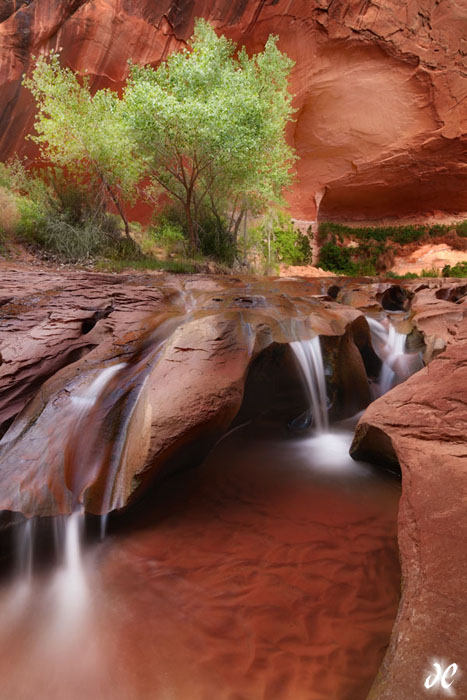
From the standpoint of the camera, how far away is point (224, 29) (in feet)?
52.4

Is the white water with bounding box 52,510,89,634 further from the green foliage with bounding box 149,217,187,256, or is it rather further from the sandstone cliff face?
the sandstone cliff face

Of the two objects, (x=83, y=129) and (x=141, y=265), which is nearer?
(x=83, y=129)

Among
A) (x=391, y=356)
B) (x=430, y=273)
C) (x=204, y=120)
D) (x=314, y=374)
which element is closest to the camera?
(x=314, y=374)

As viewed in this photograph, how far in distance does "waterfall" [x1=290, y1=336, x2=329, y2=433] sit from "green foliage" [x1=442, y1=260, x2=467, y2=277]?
19.3 metres

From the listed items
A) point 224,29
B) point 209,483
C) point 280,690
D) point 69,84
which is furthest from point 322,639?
point 224,29

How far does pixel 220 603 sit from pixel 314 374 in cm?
292

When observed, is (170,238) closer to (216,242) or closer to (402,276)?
(216,242)

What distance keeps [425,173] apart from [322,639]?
80.0 feet

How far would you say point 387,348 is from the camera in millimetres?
6055

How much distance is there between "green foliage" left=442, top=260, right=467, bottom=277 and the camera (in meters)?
19.5

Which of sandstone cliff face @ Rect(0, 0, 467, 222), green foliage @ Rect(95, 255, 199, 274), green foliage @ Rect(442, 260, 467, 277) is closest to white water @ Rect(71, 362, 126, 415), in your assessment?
green foliage @ Rect(95, 255, 199, 274)

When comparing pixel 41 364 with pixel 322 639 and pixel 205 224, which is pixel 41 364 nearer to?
pixel 322 639

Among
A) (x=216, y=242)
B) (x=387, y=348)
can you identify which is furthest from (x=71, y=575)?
(x=216, y=242)

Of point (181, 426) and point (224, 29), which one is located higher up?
point (224, 29)
